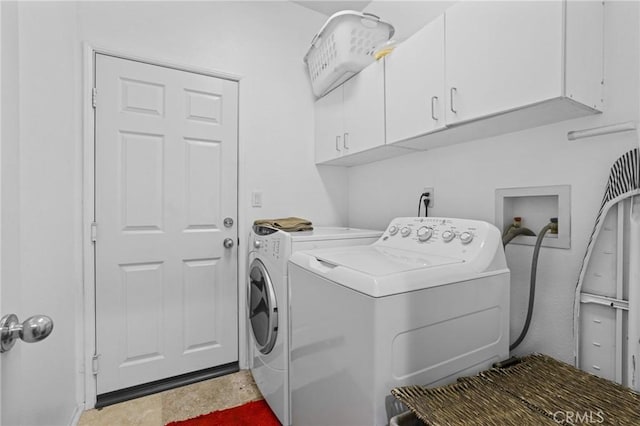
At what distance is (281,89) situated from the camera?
2.31 m

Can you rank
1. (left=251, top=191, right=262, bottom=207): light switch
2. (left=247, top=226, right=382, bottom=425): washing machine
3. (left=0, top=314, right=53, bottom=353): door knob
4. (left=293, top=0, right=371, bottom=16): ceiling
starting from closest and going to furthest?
(left=0, top=314, right=53, bottom=353): door knob < (left=247, top=226, right=382, bottom=425): washing machine < (left=251, top=191, right=262, bottom=207): light switch < (left=293, top=0, right=371, bottom=16): ceiling

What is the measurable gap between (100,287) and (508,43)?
90.2 inches

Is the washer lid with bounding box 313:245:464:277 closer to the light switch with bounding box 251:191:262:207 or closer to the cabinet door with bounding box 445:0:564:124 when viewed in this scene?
the cabinet door with bounding box 445:0:564:124

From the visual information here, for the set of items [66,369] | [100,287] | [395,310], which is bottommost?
[66,369]

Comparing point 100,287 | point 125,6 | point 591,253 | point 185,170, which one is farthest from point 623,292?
point 125,6

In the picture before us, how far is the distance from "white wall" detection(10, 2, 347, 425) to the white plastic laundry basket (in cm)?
→ 50

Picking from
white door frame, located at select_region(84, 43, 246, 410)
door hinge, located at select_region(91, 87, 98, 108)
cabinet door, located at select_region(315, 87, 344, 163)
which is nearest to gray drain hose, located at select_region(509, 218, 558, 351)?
cabinet door, located at select_region(315, 87, 344, 163)

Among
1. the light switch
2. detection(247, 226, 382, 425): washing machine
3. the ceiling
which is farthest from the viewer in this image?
the ceiling

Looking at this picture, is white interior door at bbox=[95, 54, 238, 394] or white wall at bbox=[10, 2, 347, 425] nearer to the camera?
white wall at bbox=[10, 2, 347, 425]

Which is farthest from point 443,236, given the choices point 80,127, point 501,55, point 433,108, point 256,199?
point 80,127

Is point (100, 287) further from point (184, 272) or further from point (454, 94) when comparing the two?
point (454, 94)

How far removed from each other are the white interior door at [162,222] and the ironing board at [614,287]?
1862mm

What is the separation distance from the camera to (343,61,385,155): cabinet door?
1700 mm

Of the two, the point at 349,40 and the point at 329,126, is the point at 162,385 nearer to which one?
the point at 329,126
